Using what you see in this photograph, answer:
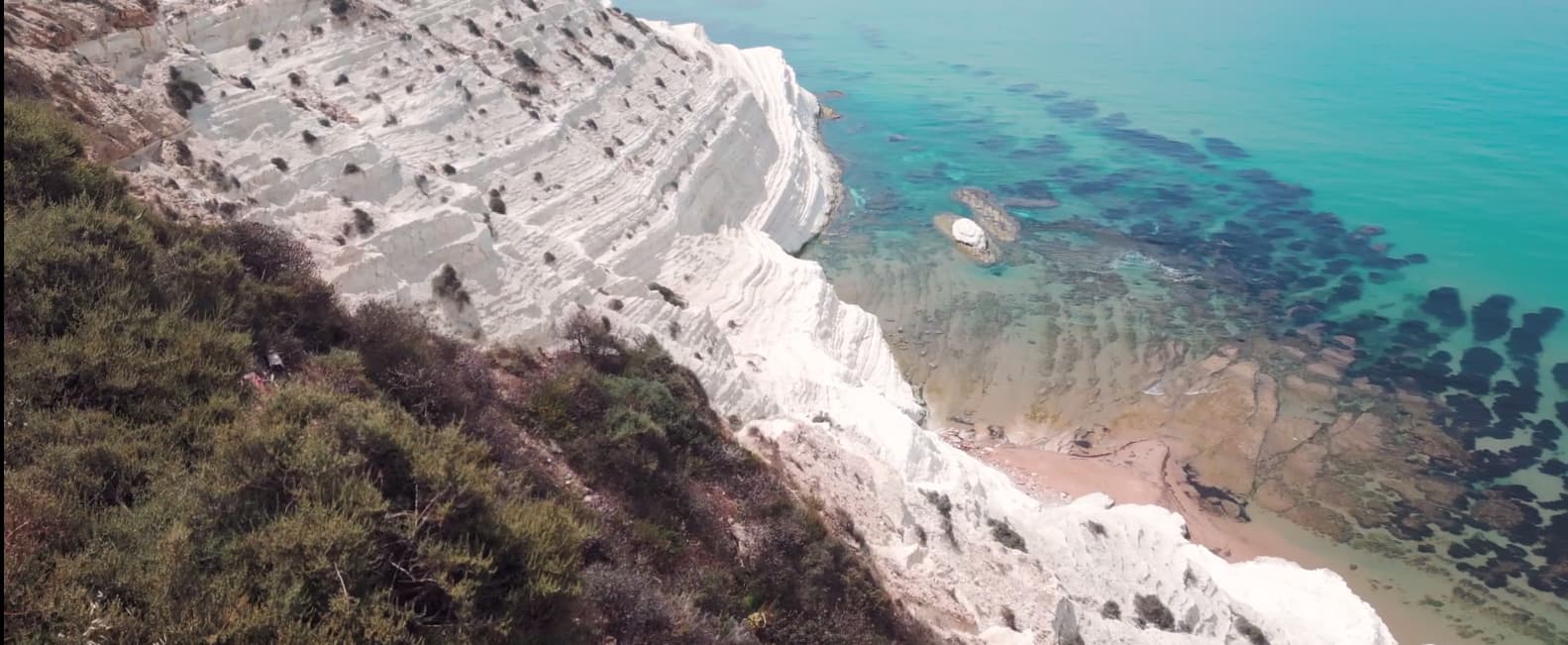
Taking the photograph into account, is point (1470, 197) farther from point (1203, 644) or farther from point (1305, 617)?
point (1203, 644)

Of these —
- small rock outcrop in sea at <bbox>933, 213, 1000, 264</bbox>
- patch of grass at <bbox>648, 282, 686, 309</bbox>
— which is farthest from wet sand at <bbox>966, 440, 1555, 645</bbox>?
small rock outcrop in sea at <bbox>933, 213, 1000, 264</bbox>

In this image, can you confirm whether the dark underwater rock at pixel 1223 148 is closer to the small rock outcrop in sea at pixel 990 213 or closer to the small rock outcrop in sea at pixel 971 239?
the small rock outcrop in sea at pixel 990 213

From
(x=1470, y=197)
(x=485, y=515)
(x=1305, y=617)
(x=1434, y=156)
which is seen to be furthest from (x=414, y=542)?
(x=1434, y=156)

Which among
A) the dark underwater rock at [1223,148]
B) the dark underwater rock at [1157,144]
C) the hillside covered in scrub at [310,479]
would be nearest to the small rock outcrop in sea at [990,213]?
the dark underwater rock at [1157,144]

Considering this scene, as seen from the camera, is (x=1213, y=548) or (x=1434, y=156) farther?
(x=1434, y=156)

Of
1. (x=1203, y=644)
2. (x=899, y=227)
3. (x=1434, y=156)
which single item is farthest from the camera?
(x=1434, y=156)

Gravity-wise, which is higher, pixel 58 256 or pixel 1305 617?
pixel 58 256

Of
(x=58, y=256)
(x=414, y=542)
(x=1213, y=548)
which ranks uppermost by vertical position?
(x=58, y=256)

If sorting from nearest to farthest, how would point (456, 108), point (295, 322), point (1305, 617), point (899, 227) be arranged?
point (295, 322)
point (1305, 617)
point (456, 108)
point (899, 227)
